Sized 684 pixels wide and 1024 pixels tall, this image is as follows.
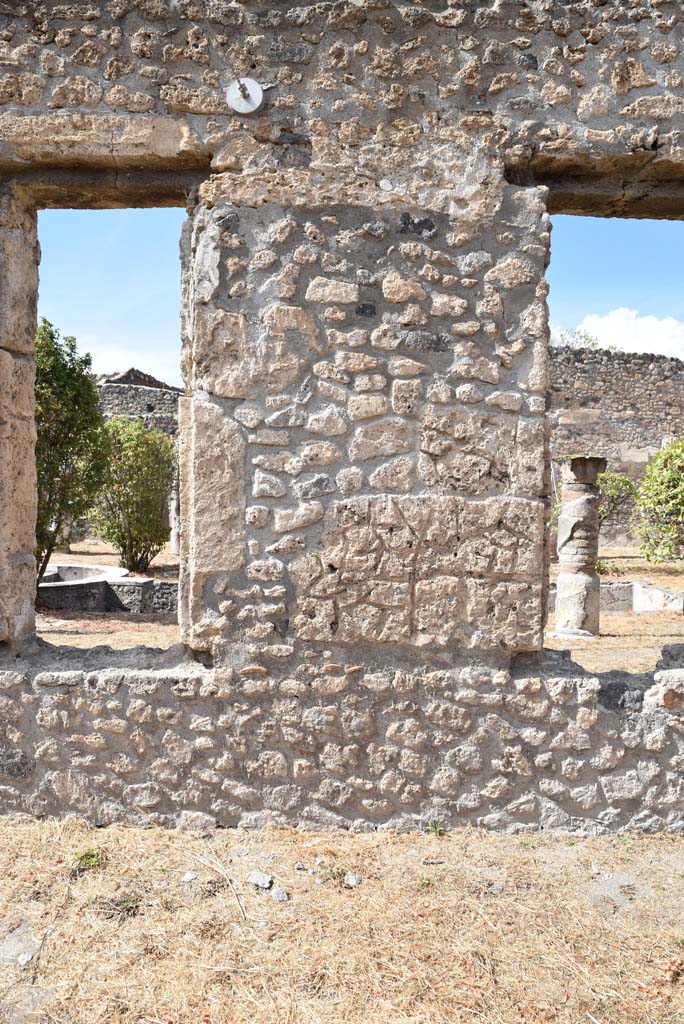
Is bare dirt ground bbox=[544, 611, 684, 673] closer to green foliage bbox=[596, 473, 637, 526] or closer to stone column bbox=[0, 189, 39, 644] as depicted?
stone column bbox=[0, 189, 39, 644]

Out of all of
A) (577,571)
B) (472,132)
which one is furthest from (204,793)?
(577,571)

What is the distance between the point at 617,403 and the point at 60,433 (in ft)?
49.9

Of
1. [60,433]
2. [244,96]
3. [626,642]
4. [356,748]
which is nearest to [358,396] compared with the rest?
[244,96]

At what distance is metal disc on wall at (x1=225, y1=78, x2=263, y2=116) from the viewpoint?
3.05 m

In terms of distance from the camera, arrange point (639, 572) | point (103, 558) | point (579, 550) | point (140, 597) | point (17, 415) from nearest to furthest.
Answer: point (17, 415) → point (579, 550) → point (140, 597) → point (639, 572) → point (103, 558)

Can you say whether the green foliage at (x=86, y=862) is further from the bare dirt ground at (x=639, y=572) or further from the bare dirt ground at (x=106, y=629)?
the bare dirt ground at (x=639, y=572)

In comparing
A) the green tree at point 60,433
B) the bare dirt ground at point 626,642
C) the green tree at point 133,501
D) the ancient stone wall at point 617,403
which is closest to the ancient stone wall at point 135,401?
the green tree at point 133,501

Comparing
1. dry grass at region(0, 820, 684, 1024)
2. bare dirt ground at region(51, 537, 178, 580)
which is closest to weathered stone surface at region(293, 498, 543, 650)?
dry grass at region(0, 820, 684, 1024)

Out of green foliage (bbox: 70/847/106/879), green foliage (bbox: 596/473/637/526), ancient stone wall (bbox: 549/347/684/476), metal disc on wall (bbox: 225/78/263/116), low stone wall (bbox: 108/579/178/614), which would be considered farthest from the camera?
ancient stone wall (bbox: 549/347/684/476)

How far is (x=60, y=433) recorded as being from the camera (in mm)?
9852

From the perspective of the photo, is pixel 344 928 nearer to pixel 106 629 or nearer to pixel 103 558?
pixel 106 629

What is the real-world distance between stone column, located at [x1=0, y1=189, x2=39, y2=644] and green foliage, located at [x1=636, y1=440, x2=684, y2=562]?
9501 mm

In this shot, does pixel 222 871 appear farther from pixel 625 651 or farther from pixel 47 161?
pixel 625 651

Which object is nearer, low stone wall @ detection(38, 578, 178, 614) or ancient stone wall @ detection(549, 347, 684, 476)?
low stone wall @ detection(38, 578, 178, 614)
